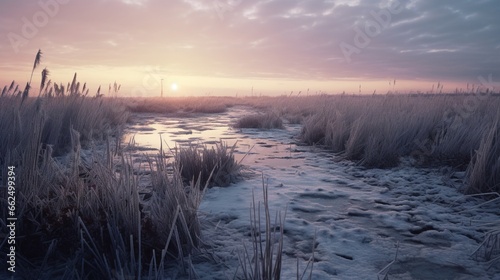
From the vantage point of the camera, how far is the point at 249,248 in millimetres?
2225

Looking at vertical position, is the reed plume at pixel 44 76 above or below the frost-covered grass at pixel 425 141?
above

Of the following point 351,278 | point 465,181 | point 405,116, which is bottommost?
point 351,278

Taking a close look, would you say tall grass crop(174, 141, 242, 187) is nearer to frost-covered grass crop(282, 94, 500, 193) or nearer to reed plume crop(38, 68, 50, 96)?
reed plume crop(38, 68, 50, 96)

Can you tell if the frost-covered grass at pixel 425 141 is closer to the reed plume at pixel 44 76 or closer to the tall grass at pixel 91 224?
the tall grass at pixel 91 224

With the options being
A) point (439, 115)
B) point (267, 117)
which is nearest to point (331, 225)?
point (439, 115)

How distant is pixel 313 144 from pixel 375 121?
1.56m

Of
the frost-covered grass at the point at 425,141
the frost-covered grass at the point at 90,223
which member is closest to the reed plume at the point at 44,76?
the frost-covered grass at the point at 90,223

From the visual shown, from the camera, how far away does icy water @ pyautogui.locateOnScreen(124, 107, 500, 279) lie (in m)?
2.05

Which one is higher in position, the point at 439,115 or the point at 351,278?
the point at 439,115

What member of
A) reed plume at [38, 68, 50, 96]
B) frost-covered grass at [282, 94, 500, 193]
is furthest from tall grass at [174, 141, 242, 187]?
frost-covered grass at [282, 94, 500, 193]

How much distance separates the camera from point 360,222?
2854 millimetres

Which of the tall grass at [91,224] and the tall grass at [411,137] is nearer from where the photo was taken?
the tall grass at [91,224]

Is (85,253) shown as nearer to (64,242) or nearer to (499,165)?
(64,242)

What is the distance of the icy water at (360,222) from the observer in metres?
2.05
